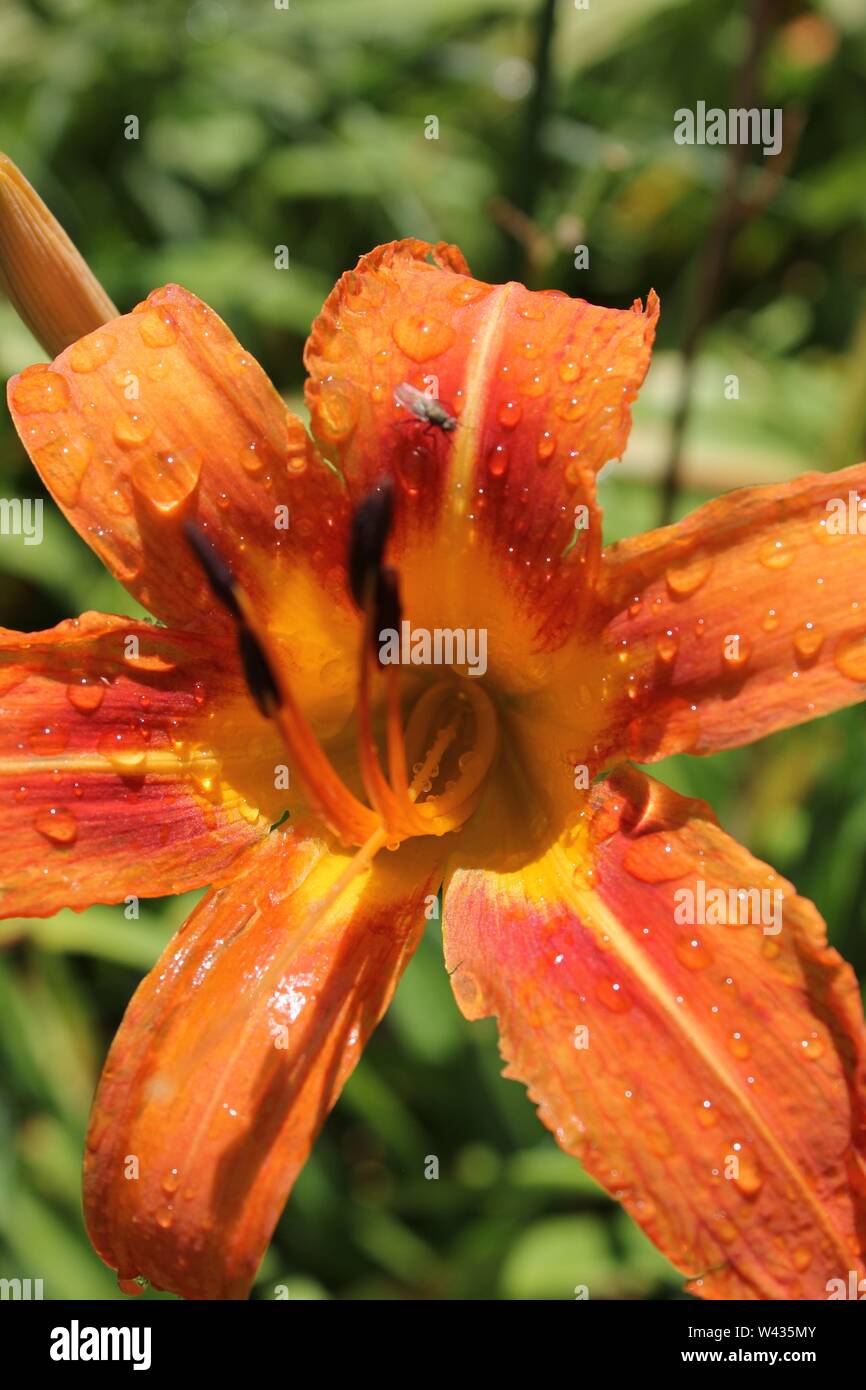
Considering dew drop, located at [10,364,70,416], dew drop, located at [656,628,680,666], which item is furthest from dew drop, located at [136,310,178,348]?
dew drop, located at [656,628,680,666]

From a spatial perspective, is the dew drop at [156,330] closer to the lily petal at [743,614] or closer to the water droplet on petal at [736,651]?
the lily petal at [743,614]

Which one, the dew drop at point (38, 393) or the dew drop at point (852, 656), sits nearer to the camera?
the dew drop at point (852, 656)

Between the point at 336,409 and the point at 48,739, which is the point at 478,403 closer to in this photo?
the point at 336,409

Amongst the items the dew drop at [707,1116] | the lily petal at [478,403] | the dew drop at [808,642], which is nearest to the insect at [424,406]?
the lily petal at [478,403]
